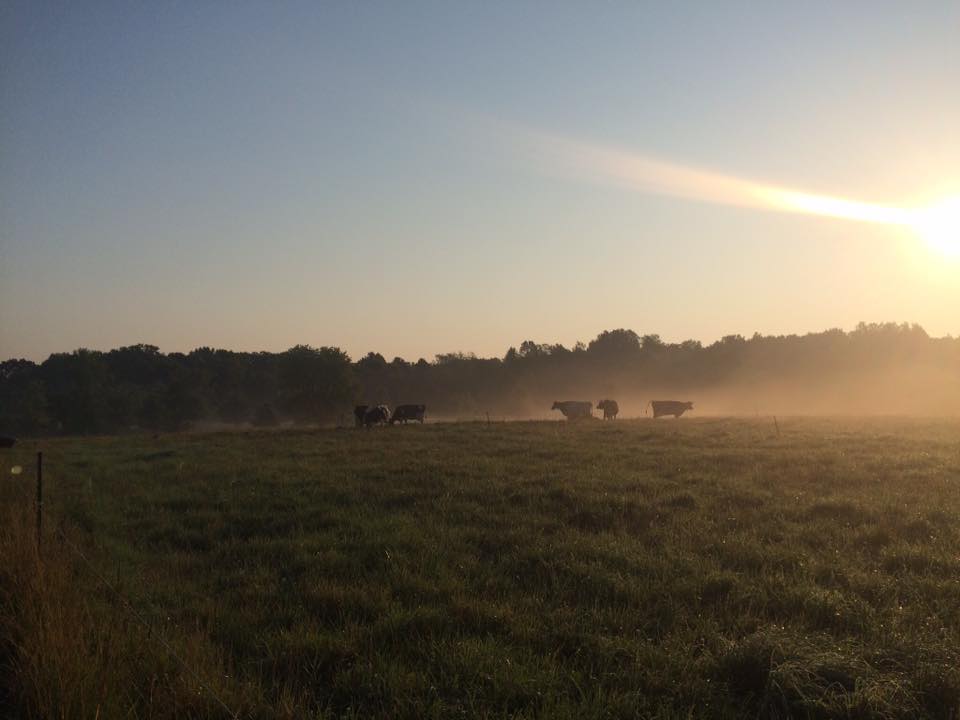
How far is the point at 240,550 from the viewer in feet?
33.9

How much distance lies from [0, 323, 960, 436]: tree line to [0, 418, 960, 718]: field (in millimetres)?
58422

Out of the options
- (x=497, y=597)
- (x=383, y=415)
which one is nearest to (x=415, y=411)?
(x=383, y=415)

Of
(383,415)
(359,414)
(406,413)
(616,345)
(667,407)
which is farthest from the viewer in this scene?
(616,345)

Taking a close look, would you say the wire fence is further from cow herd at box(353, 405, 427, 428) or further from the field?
cow herd at box(353, 405, 427, 428)

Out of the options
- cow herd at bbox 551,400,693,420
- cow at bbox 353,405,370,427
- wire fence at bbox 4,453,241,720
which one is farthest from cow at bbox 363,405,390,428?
wire fence at bbox 4,453,241,720

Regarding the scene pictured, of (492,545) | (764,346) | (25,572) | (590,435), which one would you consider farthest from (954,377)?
(25,572)

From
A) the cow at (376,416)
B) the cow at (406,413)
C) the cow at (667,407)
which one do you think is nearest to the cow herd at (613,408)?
the cow at (667,407)

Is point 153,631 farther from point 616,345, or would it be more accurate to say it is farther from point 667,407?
point 616,345

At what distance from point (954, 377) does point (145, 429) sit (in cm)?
10391

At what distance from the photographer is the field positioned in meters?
5.30

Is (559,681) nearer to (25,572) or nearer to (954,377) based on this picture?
(25,572)

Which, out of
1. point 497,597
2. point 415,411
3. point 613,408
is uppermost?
point 415,411

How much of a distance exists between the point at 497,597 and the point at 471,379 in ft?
359

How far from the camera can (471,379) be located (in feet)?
384
